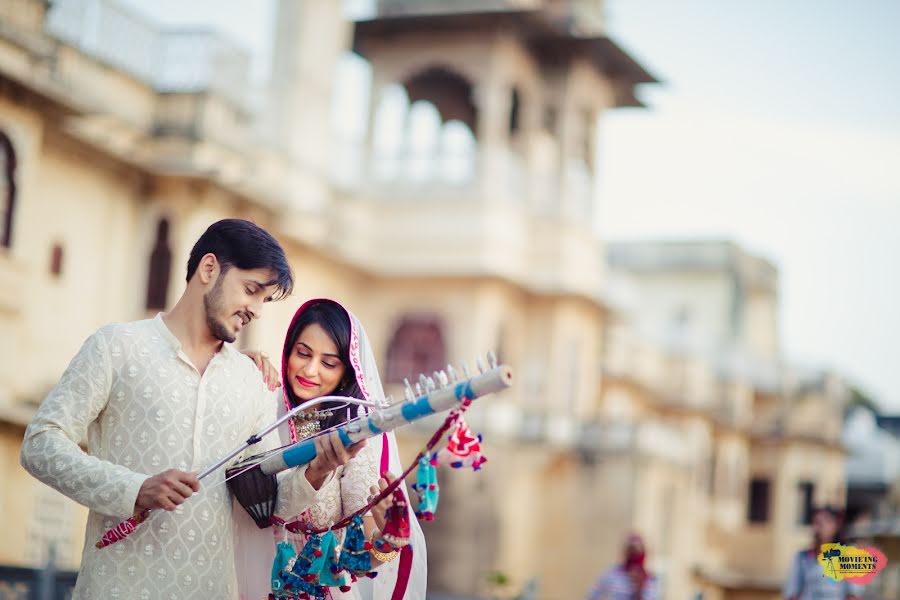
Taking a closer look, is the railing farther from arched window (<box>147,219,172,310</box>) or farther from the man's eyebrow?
the man's eyebrow

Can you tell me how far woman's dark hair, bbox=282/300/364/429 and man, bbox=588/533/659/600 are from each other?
7579mm

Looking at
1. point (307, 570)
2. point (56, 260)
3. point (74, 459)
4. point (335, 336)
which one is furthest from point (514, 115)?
point (74, 459)

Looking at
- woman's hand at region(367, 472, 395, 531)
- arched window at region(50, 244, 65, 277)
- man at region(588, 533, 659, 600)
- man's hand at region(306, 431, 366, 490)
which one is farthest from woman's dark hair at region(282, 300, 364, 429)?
arched window at region(50, 244, 65, 277)

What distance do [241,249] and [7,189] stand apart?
13442mm

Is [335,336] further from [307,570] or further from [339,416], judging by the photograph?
[307,570]

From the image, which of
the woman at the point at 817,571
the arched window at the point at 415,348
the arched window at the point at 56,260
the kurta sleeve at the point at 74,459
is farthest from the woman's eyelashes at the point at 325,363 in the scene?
the arched window at the point at 415,348

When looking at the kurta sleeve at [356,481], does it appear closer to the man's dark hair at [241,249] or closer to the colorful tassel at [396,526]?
the colorful tassel at [396,526]

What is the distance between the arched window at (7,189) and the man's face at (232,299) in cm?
1314

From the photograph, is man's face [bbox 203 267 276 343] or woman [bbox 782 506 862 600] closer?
man's face [bbox 203 267 276 343]

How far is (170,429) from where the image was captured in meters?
3.64

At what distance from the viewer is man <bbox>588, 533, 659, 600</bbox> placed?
36.9 feet

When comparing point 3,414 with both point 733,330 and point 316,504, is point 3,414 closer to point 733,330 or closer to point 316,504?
point 316,504

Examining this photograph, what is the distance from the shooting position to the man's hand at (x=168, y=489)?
3.36 meters

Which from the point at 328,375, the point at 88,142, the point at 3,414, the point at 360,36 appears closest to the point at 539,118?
the point at 360,36
